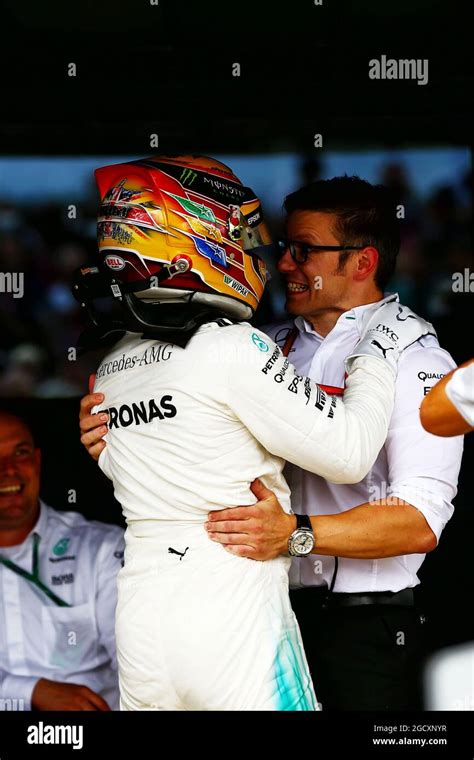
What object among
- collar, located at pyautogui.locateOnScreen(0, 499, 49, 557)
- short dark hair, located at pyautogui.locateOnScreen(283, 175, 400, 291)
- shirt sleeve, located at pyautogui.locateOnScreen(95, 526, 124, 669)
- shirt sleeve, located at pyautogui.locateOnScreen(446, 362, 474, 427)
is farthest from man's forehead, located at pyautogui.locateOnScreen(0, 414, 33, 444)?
shirt sleeve, located at pyautogui.locateOnScreen(446, 362, 474, 427)

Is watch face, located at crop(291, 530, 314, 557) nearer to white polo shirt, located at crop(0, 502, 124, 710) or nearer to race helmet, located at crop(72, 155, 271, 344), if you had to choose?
race helmet, located at crop(72, 155, 271, 344)

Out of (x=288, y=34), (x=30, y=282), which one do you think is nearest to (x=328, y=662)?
(x=288, y=34)

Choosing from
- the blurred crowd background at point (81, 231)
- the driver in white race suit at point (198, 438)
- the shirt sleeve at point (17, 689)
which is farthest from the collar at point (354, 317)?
the blurred crowd background at point (81, 231)

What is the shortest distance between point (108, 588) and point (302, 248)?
1.65 meters

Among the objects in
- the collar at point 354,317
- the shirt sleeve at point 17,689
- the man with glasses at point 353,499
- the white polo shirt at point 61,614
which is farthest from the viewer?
the white polo shirt at point 61,614

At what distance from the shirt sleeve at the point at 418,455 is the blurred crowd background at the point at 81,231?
2341 mm

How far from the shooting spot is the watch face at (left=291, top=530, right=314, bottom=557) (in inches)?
98.3

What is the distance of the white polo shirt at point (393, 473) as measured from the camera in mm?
2682

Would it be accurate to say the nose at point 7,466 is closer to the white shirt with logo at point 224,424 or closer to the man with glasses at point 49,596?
the man with glasses at point 49,596

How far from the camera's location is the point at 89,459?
4.63 meters

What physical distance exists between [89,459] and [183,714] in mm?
2227

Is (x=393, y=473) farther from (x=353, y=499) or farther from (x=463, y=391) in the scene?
(x=463, y=391)

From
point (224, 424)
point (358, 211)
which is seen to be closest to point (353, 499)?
point (224, 424)

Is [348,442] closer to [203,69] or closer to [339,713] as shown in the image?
[339,713]
